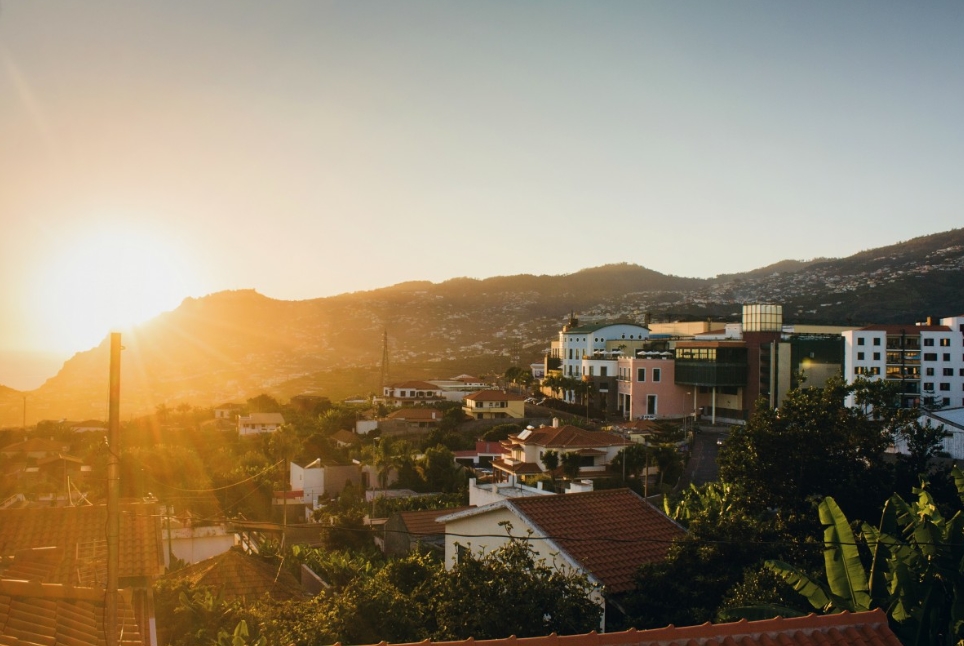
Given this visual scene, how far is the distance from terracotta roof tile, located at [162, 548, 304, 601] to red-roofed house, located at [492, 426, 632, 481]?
18057mm

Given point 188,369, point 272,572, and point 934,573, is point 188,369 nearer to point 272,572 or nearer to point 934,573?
point 272,572

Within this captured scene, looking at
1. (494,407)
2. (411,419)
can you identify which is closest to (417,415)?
(411,419)

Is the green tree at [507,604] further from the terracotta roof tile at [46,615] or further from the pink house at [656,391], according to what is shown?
the pink house at [656,391]

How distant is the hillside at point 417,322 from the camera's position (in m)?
103

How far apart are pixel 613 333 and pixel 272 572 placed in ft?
169

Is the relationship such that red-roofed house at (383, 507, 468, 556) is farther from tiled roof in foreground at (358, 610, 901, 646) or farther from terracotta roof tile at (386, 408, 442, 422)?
terracotta roof tile at (386, 408, 442, 422)

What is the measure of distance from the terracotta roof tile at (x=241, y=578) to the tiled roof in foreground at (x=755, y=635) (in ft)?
40.4

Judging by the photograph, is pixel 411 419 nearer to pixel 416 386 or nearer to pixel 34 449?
pixel 416 386

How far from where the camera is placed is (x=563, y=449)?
37594 millimetres

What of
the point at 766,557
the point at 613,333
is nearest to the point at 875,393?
the point at 766,557

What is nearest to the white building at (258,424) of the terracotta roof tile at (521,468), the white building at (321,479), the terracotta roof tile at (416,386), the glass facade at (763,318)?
the terracotta roof tile at (416,386)

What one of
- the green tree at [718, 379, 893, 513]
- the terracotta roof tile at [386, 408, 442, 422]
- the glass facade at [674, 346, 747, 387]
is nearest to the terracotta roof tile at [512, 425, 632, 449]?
the terracotta roof tile at [386, 408, 442, 422]

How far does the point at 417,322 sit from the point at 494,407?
112 m

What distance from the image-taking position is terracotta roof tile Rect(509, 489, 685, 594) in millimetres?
13531
